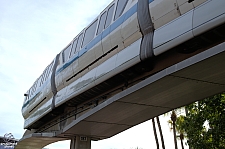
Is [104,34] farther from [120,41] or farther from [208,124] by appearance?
[208,124]

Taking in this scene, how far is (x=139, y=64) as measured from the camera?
868 centimetres

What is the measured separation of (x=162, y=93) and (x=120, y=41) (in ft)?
7.33

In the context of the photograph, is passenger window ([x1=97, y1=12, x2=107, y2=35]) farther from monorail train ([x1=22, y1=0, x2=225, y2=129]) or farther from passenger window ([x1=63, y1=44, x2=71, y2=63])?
passenger window ([x1=63, y1=44, x2=71, y2=63])

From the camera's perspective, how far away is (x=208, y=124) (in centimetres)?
1644

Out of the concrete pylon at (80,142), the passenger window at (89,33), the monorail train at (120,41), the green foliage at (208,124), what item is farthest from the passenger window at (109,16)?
the green foliage at (208,124)

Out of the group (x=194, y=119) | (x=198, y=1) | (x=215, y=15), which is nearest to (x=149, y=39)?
(x=198, y=1)

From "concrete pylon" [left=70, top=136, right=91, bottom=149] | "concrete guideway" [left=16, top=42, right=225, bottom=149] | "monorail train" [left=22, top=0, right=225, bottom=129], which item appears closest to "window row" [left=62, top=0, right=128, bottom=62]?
"monorail train" [left=22, top=0, right=225, bottom=129]

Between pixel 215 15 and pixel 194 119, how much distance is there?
1186cm

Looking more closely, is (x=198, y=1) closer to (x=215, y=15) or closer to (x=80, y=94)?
(x=215, y=15)

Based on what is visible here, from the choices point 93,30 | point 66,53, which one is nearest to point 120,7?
point 93,30

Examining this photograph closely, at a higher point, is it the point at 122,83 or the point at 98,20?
the point at 98,20

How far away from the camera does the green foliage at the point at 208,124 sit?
Answer: 15.4 metres

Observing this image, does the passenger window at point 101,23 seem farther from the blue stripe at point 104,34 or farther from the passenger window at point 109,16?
the blue stripe at point 104,34

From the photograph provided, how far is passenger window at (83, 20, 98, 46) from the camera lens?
39.2 feet
